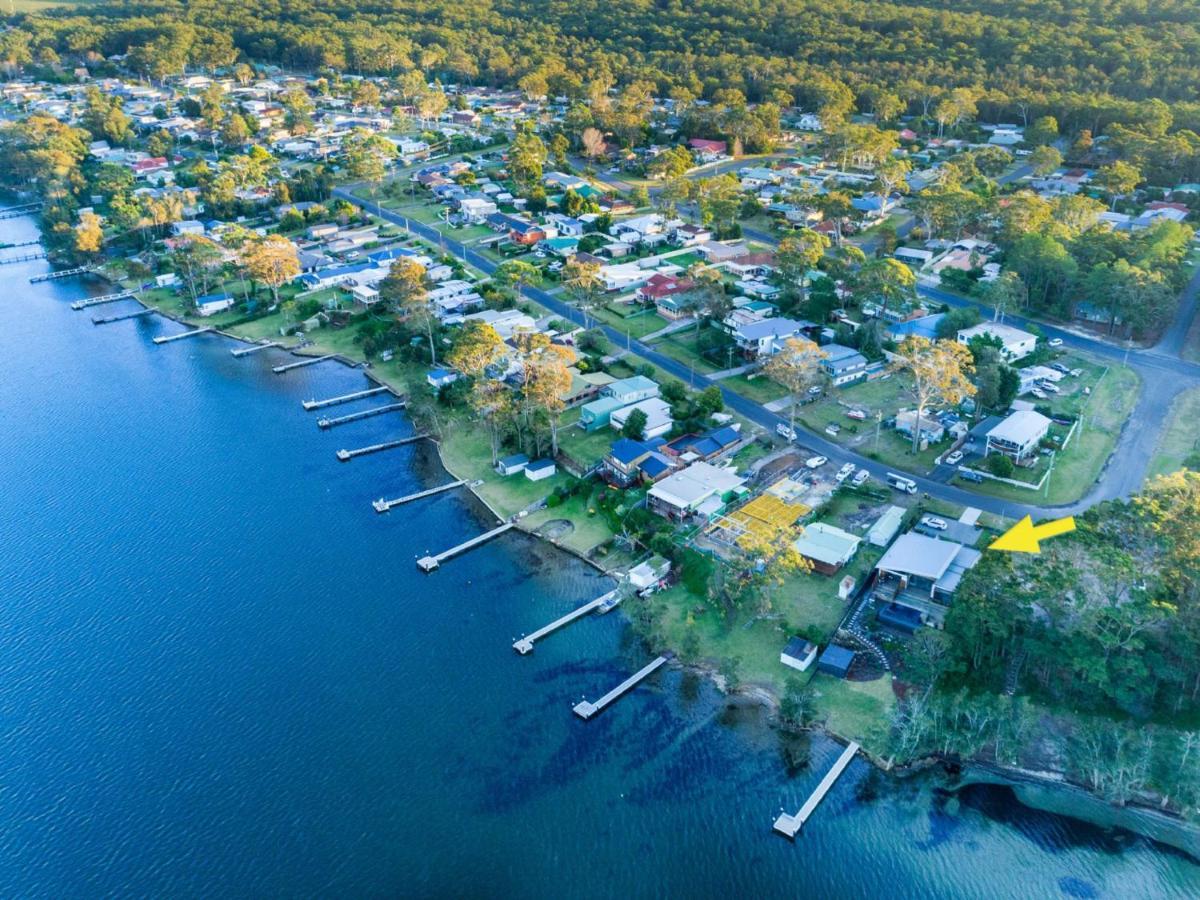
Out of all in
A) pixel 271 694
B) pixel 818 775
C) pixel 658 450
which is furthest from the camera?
pixel 658 450

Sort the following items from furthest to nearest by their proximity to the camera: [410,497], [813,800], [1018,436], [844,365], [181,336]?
[181,336] → [844,365] → [410,497] → [1018,436] → [813,800]

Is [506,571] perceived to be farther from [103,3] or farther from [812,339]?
[103,3]

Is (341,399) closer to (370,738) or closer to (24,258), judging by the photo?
(370,738)

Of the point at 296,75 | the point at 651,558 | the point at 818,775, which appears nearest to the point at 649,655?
the point at 651,558

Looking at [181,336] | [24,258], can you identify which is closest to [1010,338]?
[181,336]

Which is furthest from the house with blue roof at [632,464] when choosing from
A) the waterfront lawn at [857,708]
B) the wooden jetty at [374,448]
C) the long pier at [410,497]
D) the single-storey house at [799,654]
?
the waterfront lawn at [857,708]

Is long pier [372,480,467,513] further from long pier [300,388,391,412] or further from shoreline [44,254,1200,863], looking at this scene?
shoreline [44,254,1200,863]

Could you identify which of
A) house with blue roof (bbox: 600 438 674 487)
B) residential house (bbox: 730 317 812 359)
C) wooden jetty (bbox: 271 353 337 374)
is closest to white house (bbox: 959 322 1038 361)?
residential house (bbox: 730 317 812 359)
